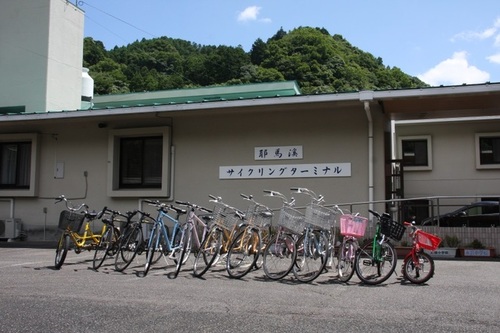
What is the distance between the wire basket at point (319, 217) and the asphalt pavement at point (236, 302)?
0.84 metres

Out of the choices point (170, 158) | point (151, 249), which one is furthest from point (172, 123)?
point (151, 249)

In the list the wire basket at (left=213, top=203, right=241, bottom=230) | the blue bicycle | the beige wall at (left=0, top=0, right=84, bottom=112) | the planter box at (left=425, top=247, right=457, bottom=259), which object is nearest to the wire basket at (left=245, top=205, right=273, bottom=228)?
the wire basket at (left=213, top=203, right=241, bottom=230)

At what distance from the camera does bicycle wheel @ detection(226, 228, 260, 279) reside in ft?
25.6

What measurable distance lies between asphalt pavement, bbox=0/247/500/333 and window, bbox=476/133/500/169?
379 inches

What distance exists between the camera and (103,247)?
8.90m

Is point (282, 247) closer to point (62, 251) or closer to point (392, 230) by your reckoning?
point (392, 230)

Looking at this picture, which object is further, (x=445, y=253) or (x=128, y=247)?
(x=445, y=253)

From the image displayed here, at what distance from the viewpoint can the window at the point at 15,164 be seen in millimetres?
14117

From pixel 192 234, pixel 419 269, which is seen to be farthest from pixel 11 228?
pixel 419 269

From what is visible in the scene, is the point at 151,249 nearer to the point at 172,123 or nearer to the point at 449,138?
the point at 172,123

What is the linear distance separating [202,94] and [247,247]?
10292 mm

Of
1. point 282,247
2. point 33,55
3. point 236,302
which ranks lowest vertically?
point 236,302

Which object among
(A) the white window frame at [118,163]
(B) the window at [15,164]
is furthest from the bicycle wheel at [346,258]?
(B) the window at [15,164]

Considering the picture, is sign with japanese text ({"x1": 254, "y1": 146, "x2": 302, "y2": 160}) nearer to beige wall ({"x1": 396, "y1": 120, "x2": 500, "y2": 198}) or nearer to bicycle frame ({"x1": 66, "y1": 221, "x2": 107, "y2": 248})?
bicycle frame ({"x1": 66, "y1": 221, "x2": 107, "y2": 248})
